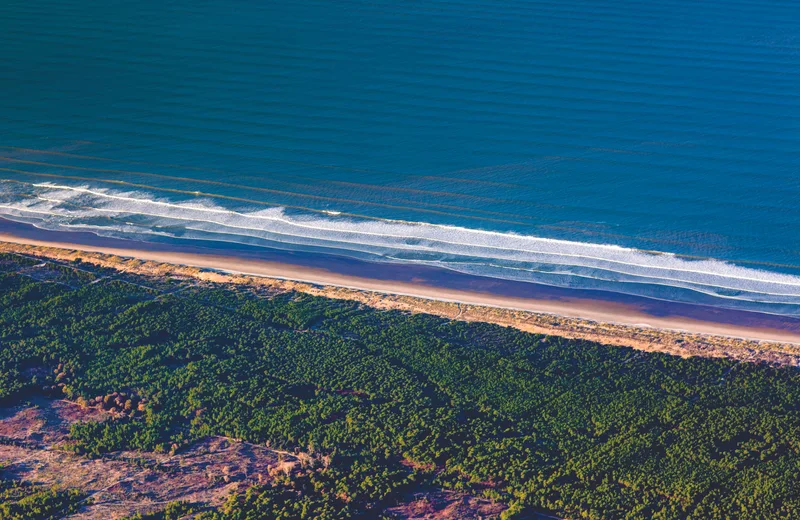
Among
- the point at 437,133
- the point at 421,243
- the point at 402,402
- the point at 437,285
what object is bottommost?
the point at 402,402

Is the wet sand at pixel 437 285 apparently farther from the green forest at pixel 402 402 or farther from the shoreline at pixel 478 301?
the green forest at pixel 402 402

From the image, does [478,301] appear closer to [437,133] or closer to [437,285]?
[437,285]

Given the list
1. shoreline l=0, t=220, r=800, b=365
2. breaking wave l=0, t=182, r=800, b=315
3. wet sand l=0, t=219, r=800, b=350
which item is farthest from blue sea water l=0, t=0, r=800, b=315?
shoreline l=0, t=220, r=800, b=365

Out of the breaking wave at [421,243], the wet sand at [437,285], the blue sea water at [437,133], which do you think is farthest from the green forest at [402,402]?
the blue sea water at [437,133]

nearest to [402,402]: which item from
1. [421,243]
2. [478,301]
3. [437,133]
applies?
[478,301]

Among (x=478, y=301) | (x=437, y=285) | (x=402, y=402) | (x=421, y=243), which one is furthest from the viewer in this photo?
(x=421, y=243)

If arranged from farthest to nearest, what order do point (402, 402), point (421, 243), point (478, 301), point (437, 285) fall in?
point (421, 243) < point (437, 285) < point (478, 301) < point (402, 402)

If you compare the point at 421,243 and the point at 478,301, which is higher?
the point at 421,243

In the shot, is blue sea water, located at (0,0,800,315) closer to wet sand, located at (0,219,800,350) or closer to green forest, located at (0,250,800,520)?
wet sand, located at (0,219,800,350)
